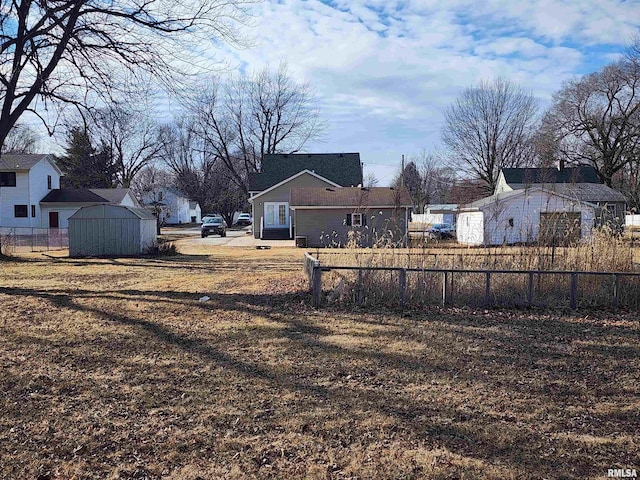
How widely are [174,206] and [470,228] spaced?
47.3 meters

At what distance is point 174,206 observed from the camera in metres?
65.7

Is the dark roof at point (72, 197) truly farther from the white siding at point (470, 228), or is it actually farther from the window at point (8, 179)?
the white siding at point (470, 228)

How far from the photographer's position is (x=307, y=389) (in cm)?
446

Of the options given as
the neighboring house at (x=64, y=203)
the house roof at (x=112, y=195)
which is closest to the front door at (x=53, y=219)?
the neighboring house at (x=64, y=203)

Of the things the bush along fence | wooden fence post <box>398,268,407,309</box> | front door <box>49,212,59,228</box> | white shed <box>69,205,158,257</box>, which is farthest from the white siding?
front door <box>49,212,59,228</box>

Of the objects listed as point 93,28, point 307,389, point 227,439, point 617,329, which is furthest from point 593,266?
point 93,28

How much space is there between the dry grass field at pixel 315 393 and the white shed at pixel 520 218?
2141 millimetres

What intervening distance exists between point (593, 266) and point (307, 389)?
644 centimetres

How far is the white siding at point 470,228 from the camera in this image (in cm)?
2638

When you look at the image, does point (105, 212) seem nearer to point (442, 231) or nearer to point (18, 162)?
point (18, 162)

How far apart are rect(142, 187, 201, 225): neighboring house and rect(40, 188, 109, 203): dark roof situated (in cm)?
1161

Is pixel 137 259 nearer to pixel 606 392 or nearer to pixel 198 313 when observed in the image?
pixel 198 313

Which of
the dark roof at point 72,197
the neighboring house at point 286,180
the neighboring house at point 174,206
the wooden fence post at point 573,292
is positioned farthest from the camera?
the neighboring house at point 174,206

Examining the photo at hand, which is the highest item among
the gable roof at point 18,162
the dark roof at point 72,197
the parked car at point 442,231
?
the gable roof at point 18,162
